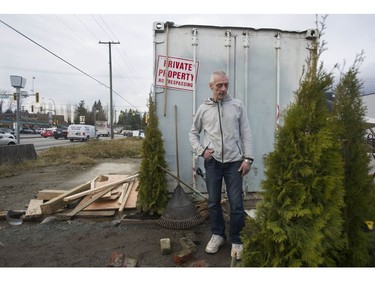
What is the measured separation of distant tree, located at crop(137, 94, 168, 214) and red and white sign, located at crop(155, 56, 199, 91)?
41cm

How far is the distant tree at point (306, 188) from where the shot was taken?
2096mm

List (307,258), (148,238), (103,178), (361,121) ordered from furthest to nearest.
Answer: (103,178) → (148,238) → (361,121) → (307,258)

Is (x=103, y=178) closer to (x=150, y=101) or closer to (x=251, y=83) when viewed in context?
(x=150, y=101)

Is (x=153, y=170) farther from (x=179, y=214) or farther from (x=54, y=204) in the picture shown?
(x=54, y=204)

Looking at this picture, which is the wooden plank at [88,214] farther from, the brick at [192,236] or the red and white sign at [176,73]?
the red and white sign at [176,73]

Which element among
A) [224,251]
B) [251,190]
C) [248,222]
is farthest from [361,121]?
[251,190]

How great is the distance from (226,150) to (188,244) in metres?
1.32

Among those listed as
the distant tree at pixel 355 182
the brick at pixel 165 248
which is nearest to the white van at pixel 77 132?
the brick at pixel 165 248

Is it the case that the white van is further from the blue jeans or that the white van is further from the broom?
the blue jeans

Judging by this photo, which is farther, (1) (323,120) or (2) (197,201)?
(2) (197,201)

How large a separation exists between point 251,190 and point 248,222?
7.51ft

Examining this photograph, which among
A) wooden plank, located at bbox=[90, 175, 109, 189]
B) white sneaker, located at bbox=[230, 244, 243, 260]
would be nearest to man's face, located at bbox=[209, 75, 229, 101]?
white sneaker, located at bbox=[230, 244, 243, 260]

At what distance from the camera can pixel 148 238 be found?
3658mm

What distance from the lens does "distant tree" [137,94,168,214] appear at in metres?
4.29
